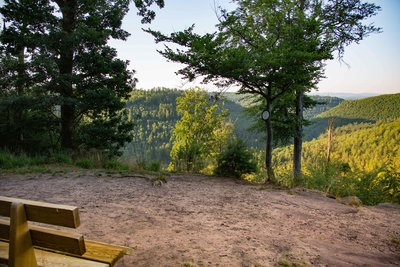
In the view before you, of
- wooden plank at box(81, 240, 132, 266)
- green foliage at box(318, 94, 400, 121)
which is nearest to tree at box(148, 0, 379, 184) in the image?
wooden plank at box(81, 240, 132, 266)

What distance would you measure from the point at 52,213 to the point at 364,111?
133630mm

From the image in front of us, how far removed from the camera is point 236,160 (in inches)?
332

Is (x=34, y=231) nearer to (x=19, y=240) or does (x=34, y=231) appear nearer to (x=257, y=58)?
(x=19, y=240)

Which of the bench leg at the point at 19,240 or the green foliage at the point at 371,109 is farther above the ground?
the green foliage at the point at 371,109

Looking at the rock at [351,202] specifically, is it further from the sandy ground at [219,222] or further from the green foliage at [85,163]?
the green foliage at [85,163]

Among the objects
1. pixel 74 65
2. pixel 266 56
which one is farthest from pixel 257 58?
pixel 74 65

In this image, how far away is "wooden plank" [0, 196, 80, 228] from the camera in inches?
65.9

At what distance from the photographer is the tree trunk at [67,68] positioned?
32.9 feet

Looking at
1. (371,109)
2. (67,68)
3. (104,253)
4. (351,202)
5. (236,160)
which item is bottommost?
(351,202)

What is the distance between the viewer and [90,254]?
83.7 inches

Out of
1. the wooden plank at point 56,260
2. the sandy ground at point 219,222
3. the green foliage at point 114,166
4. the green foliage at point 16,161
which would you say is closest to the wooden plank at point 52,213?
the wooden plank at point 56,260

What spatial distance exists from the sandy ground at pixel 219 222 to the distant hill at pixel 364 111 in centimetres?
10090

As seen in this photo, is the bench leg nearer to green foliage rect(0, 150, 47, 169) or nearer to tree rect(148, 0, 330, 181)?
tree rect(148, 0, 330, 181)

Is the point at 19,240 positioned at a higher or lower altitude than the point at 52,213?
lower
